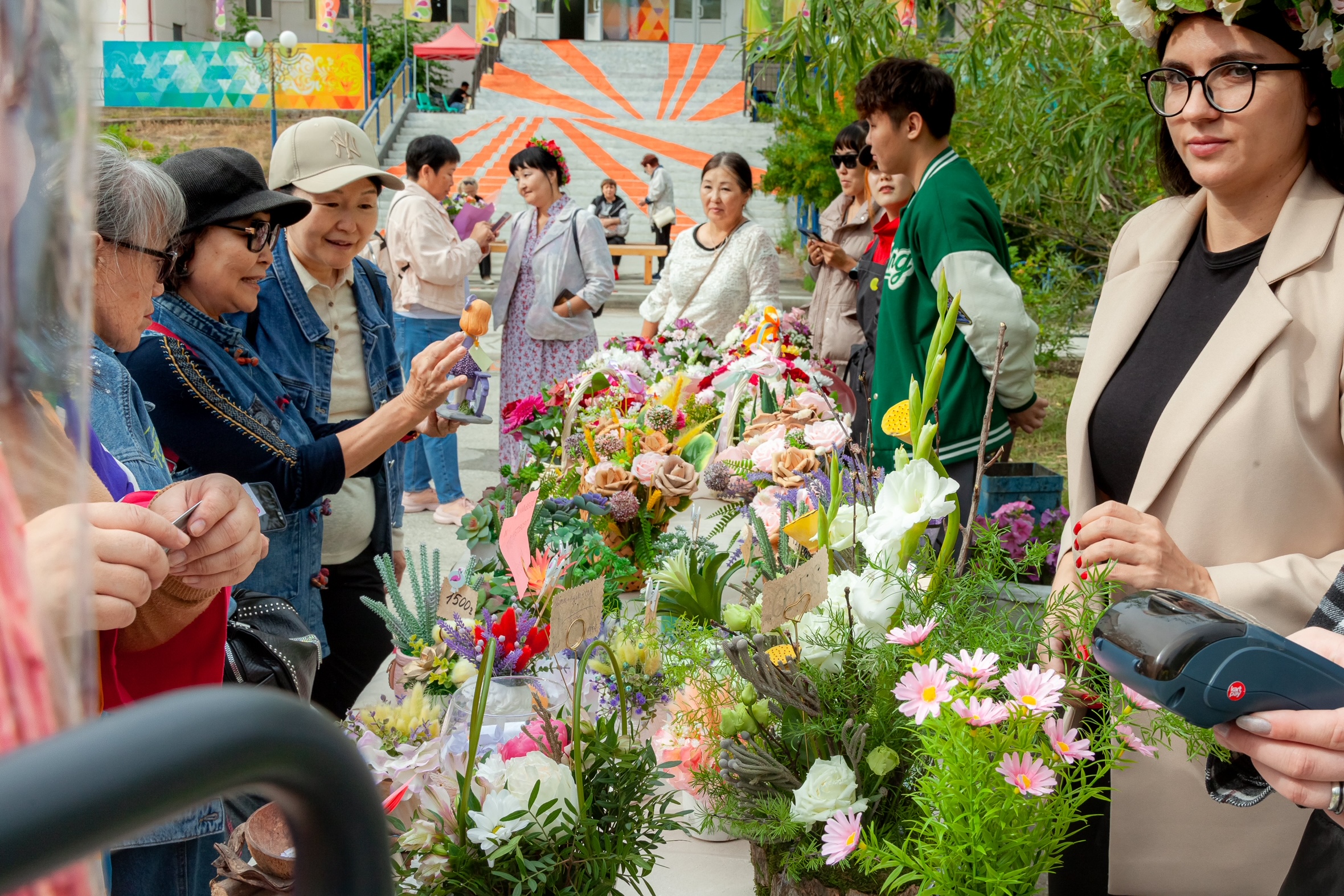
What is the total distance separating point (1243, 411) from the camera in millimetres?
1302

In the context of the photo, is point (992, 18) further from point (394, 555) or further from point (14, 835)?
point (14, 835)

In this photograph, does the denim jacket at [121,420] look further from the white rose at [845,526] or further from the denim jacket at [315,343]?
the white rose at [845,526]

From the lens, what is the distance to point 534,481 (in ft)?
8.70

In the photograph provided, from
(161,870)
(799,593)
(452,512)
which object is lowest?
(452,512)

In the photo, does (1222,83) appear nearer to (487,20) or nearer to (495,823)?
(495,823)

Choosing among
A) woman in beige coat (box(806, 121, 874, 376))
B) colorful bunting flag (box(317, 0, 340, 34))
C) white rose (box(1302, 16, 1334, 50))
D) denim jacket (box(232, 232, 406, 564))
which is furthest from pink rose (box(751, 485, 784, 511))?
colorful bunting flag (box(317, 0, 340, 34))

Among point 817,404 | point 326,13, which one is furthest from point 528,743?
point 326,13

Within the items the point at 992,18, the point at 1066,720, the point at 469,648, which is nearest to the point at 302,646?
the point at 469,648

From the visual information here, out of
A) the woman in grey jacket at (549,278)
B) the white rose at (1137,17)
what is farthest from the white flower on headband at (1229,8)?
the woman in grey jacket at (549,278)

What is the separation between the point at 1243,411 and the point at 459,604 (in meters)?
1.22

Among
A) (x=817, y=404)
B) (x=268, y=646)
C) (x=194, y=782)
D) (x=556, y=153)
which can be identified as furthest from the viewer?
(x=556, y=153)

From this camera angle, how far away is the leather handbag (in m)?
1.37

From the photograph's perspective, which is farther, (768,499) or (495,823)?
(768,499)

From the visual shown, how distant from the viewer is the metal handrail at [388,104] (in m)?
16.6
